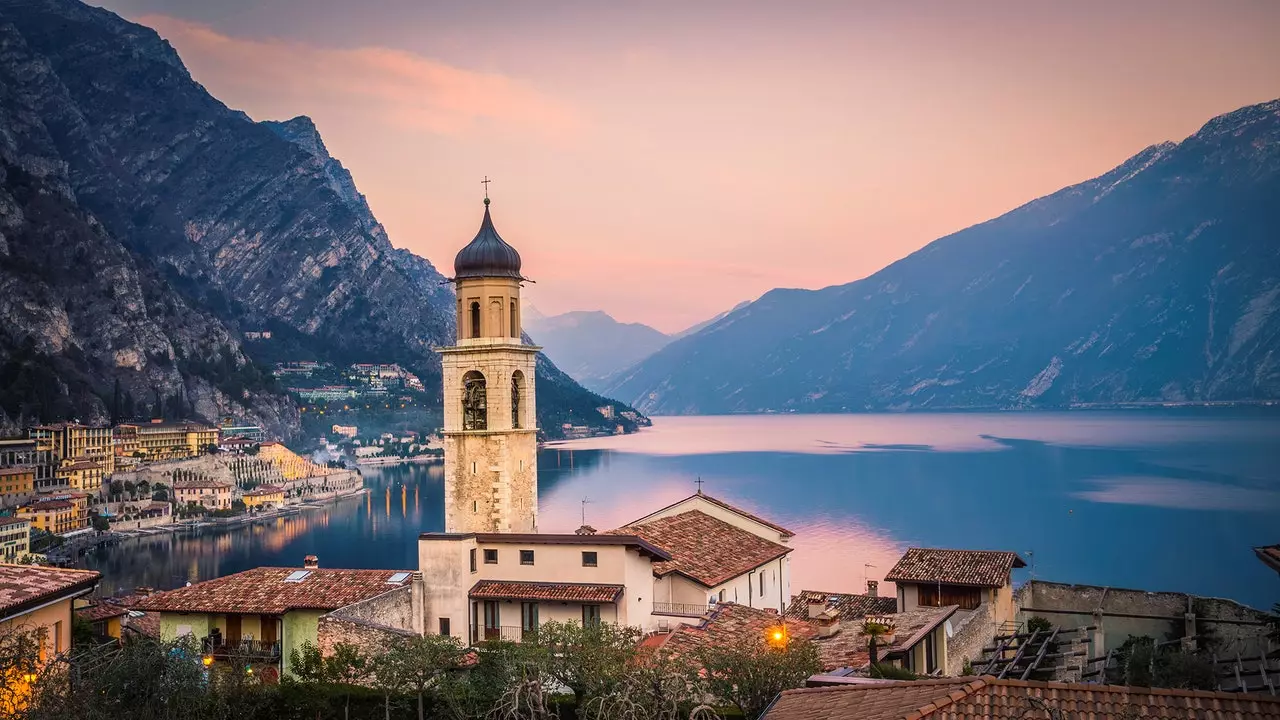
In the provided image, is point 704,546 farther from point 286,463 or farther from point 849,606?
point 286,463

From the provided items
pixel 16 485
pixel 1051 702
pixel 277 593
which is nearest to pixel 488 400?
pixel 277 593

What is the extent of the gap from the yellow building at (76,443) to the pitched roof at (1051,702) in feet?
454

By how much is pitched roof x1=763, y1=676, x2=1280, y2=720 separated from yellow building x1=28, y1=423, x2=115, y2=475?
5453 inches

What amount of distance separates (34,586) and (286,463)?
510 feet

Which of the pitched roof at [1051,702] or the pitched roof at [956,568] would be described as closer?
the pitched roof at [1051,702]

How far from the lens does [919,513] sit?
97562 mm

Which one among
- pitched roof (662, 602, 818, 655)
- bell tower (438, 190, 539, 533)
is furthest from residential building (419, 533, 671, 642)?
bell tower (438, 190, 539, 533)

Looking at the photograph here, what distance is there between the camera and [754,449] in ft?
656

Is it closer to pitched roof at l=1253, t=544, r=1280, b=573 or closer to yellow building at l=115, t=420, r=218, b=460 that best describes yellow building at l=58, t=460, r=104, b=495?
yellow building at l=115, t=420, r=218, b=460

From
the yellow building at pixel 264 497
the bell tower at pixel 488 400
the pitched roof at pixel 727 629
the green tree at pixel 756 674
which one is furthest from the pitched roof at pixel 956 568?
the yellow building at pixel 264 497

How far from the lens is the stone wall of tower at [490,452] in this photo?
93.6ft

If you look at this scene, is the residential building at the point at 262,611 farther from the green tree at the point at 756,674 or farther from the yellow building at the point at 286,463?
the yellow building at the point at 286,463

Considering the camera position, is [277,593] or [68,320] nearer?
[277,593]

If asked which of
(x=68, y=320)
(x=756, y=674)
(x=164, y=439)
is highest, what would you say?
(x=68, y=320)
